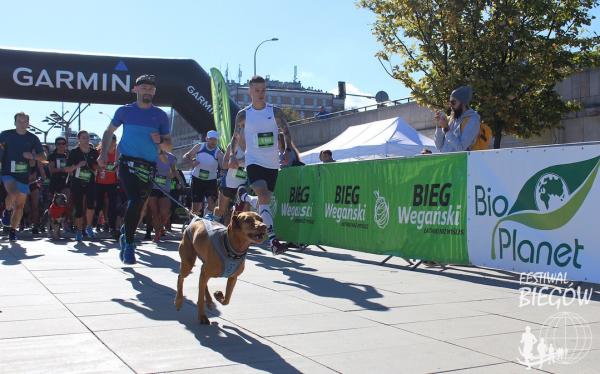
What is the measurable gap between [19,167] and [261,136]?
15.3ft

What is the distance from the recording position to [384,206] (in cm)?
820

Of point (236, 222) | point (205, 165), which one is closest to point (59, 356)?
point (236, 222)

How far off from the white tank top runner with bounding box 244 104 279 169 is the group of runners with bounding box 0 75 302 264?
1 cm

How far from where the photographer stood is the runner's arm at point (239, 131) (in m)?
8.38

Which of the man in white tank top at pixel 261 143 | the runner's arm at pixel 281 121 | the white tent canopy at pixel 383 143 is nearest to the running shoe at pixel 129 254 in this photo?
the man in white tank top at pixel 261 143

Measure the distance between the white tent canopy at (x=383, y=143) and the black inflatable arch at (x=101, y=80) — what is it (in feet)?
11.6

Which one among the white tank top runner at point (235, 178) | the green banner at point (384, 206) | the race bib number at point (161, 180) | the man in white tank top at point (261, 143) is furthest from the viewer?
the race bib number at point (161, 180)

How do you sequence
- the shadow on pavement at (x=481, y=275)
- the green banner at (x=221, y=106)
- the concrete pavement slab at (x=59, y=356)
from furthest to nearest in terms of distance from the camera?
the green banner at (x=221, y=106)
the shadow on pavement at (x=481, y=275)
the concrete pavement slab at (x=59, y=356)

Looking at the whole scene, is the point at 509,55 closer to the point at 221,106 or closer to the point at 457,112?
the point at 221,106

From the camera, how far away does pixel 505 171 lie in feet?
21.8

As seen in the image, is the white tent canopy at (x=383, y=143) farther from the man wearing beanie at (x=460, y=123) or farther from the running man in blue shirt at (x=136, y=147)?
the running man in blue shirt at (x=136, y=147)

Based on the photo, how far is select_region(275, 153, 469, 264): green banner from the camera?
7188mm

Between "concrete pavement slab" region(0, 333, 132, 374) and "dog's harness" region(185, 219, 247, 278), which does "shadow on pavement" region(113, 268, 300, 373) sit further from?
"concrete pavement slab" region(0, 333, 132, 374)

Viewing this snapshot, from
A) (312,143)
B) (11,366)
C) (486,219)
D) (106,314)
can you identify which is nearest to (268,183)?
(486,219)
